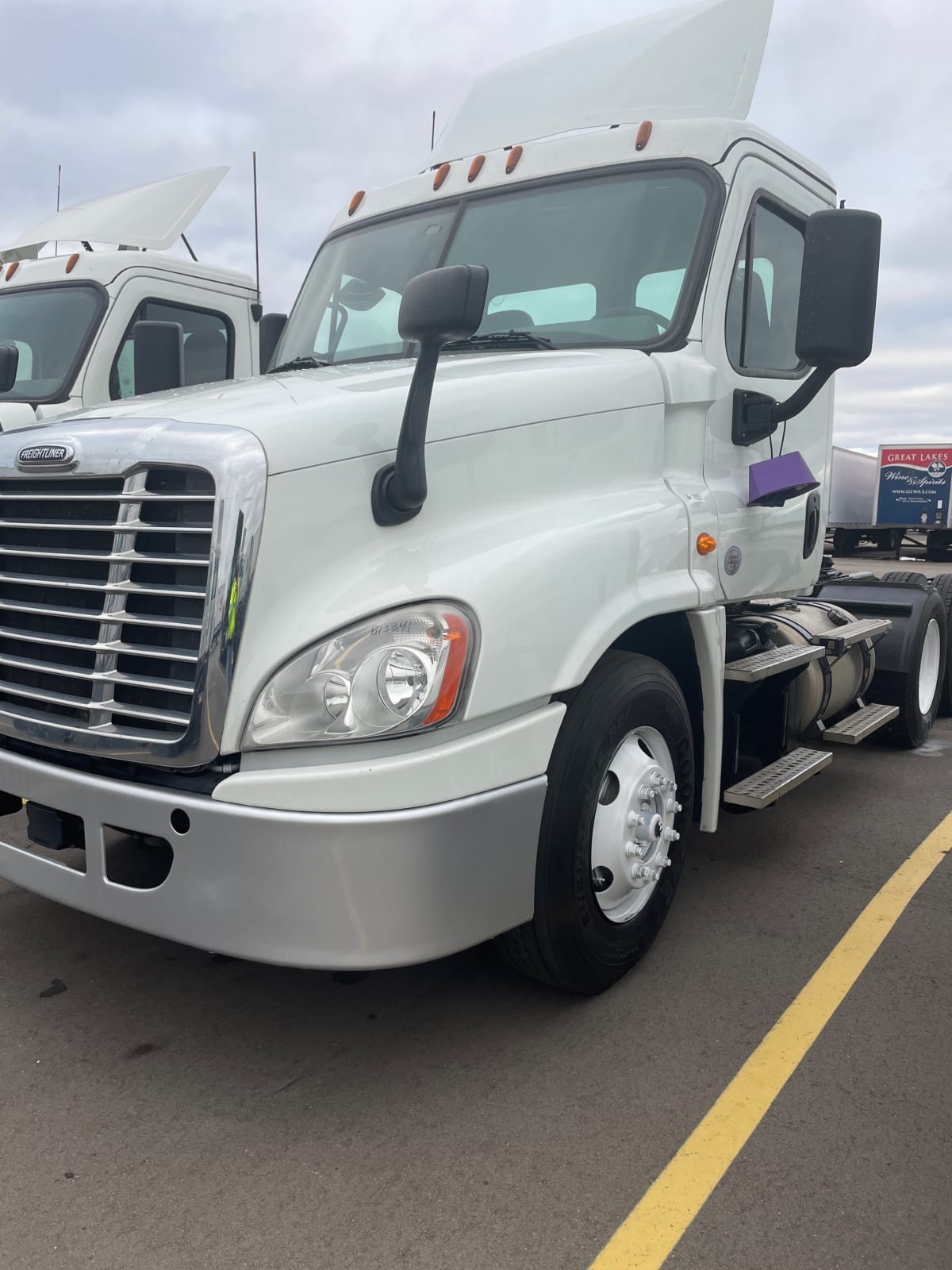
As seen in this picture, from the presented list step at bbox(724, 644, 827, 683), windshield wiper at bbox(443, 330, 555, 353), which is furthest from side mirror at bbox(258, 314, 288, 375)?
step at bbox(724, 644, 827, 683)

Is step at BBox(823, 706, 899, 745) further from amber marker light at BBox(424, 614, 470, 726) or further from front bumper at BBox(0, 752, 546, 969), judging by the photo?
amber marker light at BBox(424, 614, 470, 726)

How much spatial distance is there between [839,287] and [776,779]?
5.80ft

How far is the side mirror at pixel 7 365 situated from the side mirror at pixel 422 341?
395 cm

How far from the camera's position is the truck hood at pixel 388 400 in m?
2.52

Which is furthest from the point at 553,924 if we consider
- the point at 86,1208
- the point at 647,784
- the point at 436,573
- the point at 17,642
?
the point at 17,642

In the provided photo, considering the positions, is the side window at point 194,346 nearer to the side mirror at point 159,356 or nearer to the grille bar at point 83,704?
the side mirror at point 159,356

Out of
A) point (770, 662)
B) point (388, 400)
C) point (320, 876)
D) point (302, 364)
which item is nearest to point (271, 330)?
point (302, 364)

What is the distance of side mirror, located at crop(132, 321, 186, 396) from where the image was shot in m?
4.24

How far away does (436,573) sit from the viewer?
2496mm

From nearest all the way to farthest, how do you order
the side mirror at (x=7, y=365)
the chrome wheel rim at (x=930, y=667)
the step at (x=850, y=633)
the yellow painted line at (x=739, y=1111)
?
1. the yellow painted line at (x=739, y=1111)
2. the step at (x=850, y=633)
3. the side mirror at (x=7, y=365)
4. the chrome wheel rim at (x=930, y=667)

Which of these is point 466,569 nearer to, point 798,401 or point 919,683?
point 798,401

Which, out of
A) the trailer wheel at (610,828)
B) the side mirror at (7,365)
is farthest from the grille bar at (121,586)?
the side mirror at (7,365)

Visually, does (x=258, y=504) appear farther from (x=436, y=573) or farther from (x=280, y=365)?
(x=280, y=365)

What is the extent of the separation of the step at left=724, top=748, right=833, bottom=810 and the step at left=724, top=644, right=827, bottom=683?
1.29 feet
